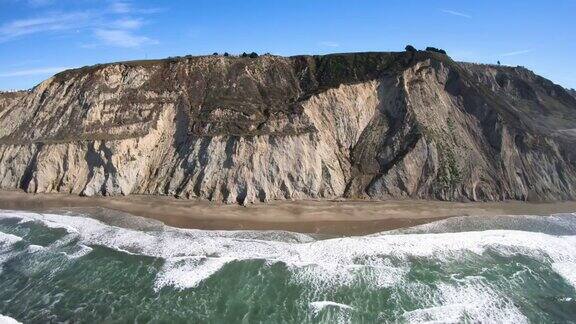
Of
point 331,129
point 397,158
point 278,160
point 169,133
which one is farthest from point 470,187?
point 169,133

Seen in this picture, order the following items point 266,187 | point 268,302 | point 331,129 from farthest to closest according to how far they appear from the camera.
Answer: point 331,129, point 266,187, point 268,302

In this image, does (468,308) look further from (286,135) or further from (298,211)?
(286,135)

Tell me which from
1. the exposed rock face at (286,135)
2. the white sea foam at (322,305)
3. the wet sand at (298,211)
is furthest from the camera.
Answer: the exposed rock face at (286,135)

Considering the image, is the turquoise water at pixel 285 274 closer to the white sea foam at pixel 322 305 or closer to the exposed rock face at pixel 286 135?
the white sea foam at pixel 322 305

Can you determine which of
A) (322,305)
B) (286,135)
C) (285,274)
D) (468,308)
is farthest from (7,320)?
(286,135)

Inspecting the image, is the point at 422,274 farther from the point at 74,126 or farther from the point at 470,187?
the point at 74,126

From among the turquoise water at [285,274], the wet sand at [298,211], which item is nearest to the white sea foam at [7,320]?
the turquoise water at [285,274]
